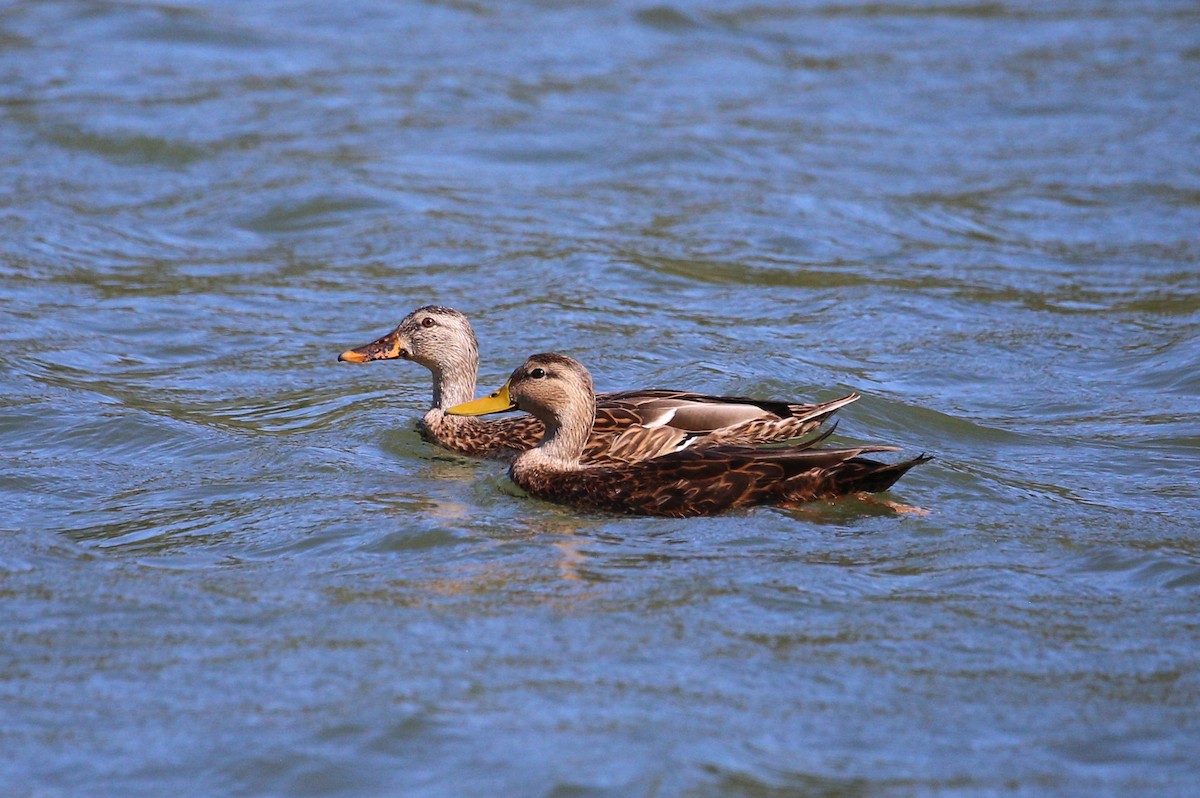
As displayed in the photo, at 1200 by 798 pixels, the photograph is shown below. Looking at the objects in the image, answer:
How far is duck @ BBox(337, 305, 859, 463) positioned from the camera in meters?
9.44

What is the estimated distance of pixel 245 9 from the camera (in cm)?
2277

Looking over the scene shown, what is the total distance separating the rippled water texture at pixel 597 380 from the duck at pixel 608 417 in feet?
1.15

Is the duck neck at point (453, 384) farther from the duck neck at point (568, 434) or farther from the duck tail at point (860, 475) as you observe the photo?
the duck tail at point (860, 475)

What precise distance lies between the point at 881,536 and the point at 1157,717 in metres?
2.02

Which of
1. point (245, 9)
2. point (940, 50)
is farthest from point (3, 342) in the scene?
point (940, 50)

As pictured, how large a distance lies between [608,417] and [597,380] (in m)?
1.84

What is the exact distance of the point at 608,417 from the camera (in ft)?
31.3

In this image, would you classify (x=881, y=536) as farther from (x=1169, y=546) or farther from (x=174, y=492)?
(x=174, y=492)

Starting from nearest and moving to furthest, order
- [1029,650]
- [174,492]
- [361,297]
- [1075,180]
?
1. [1029,650]
2. [174,492]
3. [361,297]
4. [1075,180]

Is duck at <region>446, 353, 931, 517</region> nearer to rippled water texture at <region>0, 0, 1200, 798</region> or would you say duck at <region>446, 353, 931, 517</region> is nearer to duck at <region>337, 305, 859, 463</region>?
rippled water texture at <region>0, 0, 1200, 798</region>

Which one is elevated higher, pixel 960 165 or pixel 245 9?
pixel 245 9

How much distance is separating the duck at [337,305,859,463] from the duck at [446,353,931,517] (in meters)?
0.32

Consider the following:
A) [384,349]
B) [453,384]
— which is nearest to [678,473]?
[453,384]

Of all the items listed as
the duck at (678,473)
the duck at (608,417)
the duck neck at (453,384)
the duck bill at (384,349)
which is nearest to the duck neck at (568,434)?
the duck at (678,473)
